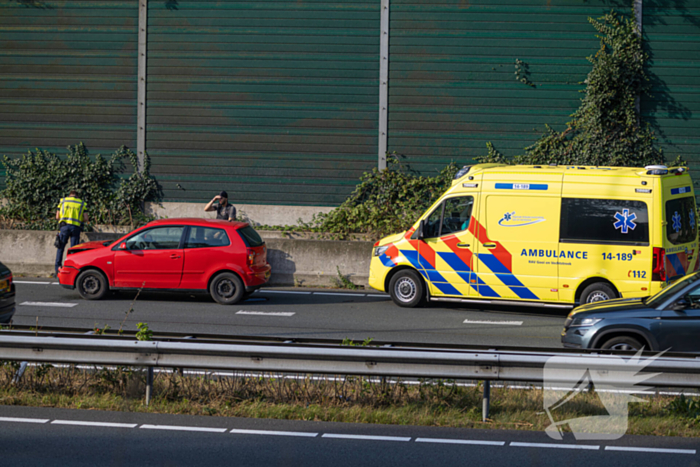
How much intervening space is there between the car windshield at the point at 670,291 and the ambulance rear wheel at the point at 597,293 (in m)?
3.43

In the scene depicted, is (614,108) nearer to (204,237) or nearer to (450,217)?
(450,217)

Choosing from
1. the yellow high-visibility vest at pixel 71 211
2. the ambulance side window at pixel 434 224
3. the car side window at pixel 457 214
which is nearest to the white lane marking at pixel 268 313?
the ambulance side window at pixel 434 224

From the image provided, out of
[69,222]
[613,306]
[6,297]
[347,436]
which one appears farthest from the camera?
[69,222]

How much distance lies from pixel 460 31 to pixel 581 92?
11.2 feet

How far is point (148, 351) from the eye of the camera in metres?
6.56

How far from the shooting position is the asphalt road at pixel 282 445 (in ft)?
18.2

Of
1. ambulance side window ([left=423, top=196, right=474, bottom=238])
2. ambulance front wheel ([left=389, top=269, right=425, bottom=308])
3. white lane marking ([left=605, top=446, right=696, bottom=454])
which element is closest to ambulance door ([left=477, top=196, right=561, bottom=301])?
ambulance side window ([left=423, top=196, right=474, bottom=238])

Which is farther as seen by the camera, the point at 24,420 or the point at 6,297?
the point at 6,297

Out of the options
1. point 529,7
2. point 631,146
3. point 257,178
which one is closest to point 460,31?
point 529,7

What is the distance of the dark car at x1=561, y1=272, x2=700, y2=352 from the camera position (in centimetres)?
796

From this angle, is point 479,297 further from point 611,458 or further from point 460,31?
point 460,31

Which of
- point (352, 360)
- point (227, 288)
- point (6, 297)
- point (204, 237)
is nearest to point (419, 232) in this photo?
point (227, 288)

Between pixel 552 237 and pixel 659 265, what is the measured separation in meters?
1.69

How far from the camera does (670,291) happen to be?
331 inches
